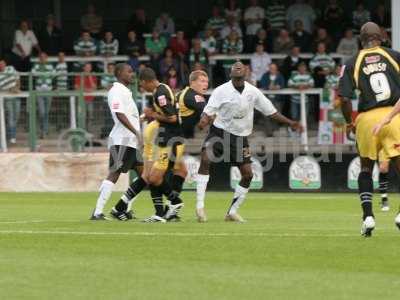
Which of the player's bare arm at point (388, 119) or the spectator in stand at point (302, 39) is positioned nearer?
the player's bare arm at point (388, 119)

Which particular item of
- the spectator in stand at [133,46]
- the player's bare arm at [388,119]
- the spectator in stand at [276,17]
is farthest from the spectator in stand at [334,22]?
the player's bare arm at [388,119]

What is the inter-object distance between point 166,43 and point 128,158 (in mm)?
15048

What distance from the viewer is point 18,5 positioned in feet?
122

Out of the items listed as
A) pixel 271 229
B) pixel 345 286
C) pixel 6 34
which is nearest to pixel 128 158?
pixel 271 229

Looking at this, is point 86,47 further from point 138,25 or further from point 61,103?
point 61,103

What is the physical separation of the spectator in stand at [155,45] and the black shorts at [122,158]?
550 inches

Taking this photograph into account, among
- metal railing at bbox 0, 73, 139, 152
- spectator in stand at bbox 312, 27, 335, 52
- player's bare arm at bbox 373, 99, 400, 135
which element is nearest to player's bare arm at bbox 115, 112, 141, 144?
player's bare arm at bbox 373, 99, 400, 135

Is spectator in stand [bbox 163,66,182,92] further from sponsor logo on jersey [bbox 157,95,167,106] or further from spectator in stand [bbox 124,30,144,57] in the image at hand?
sponsor logo on jersey [bbox 157,95,167,106]

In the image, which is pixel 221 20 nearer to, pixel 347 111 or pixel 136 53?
pixel 136 53

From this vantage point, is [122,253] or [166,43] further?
[166,43]

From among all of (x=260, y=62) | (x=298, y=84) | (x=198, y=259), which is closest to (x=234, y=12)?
(x=260, y=62)

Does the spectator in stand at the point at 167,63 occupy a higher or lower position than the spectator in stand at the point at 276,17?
lower

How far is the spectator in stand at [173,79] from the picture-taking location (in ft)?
97.9

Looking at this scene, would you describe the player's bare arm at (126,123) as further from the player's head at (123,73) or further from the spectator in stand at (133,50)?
the spectator in stand at (133,50)
